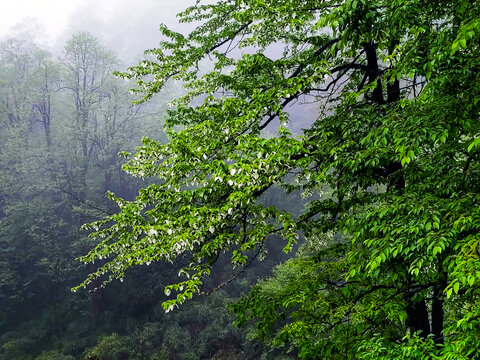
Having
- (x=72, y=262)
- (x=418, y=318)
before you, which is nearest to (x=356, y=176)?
(x=418, y=318)

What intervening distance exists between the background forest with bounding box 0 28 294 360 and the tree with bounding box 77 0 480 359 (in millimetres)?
17669

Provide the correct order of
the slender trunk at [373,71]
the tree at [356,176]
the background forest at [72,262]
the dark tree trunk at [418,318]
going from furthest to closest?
the background forest at [72,262]
the slender trunk at [373,71]
the dark tree trunk at [418,318]
the tree at [356,176]

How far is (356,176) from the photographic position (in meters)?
6.13

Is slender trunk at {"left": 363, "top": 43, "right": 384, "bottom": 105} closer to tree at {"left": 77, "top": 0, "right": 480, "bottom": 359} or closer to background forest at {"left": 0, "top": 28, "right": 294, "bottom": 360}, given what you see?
tree at {"left": 77, "top": 0, "right": 480, "bottom": 359}

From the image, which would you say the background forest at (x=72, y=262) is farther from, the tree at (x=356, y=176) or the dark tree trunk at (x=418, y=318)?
the tree at (x=356, y=176)

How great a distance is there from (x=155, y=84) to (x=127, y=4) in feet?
493

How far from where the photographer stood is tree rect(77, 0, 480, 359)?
3842 mm

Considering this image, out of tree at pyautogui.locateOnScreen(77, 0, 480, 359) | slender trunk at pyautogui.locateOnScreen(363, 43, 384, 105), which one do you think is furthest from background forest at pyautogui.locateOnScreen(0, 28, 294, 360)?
slender trunk at pyautogui.locateOnScreen(363, 43, 384, 105)

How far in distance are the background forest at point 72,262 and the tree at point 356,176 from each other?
58.0ft

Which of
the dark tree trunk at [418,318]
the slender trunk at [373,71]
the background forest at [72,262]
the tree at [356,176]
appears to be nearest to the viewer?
the tree at [356,176]

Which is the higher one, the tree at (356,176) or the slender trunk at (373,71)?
the slender trunk at (373,71)

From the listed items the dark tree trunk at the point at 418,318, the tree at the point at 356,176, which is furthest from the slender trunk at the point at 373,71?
the dark tree trunk at the point at 418,318

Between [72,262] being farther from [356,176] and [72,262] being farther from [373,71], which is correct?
[373,71]

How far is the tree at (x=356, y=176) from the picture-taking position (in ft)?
12.6
